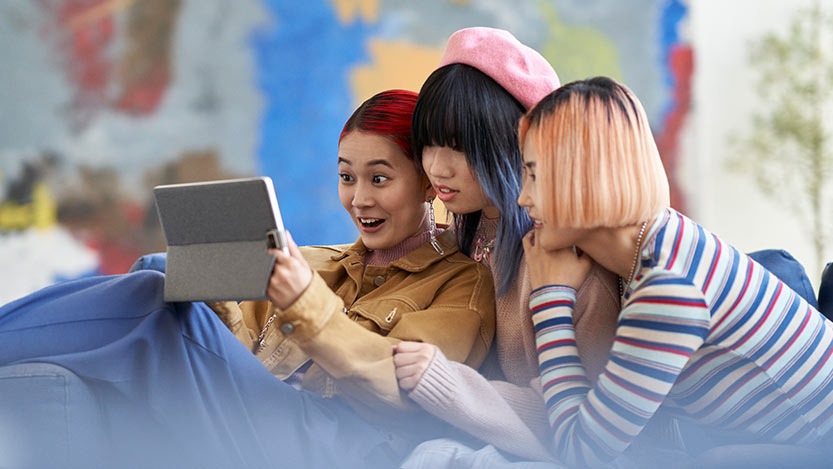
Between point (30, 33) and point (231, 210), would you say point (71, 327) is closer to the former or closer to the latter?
point (231, 210)

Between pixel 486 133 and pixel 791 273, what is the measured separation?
0.70 m

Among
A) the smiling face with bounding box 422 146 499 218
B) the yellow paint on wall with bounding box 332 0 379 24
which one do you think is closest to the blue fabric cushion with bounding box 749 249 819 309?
the smiling face with bounding box 422 146 499 218

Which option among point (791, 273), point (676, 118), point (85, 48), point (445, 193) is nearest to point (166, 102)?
point (85, 48)

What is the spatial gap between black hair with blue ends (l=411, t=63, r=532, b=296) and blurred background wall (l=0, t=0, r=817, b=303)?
2374mm

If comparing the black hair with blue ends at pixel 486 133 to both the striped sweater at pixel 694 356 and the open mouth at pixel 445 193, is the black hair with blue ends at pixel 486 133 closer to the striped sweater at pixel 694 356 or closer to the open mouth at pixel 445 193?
the open mouth at pixel 445 193

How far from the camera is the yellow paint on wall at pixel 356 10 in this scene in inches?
151

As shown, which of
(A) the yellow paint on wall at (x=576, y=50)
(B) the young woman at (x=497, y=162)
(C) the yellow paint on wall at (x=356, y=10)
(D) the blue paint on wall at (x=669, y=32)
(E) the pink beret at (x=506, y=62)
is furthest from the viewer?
(D) the blue paint on wall at (x=669, y=32)

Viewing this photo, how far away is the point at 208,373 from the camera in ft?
3.84

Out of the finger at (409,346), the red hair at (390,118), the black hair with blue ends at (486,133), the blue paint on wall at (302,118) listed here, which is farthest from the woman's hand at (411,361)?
the blue paint on wall at (302,118)

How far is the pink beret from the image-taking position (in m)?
1.37

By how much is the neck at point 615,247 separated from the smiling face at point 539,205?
0.07 feet

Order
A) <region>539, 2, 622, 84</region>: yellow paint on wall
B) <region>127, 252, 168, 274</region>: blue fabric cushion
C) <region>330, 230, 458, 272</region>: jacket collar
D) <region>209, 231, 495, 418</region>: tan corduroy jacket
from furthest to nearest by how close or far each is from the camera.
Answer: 1. <region>539, 2, 622, 84</region>: yellow paint on wall
2. <region>127, 252, 168, 274</region>: blue fabric cushion
3. <region>330, 230, 458, 272</region>: jacket collar
4. <region>209, 231, 495, 418</region>: tan corduroy jacket

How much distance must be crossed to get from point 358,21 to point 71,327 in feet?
9.77

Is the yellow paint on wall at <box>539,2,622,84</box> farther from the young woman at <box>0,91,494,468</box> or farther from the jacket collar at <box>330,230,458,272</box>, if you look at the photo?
the young woman at <box>0,91,494,468</box>
